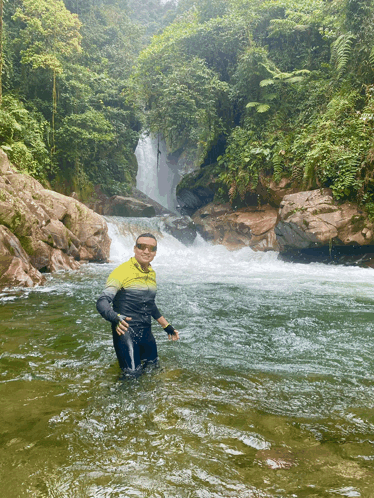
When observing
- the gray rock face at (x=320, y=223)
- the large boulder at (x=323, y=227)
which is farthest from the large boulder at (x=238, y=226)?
the gray rock face at (x=320, y=223)

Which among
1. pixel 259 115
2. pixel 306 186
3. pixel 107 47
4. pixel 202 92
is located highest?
pixel 107 47

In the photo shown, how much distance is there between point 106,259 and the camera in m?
14.0

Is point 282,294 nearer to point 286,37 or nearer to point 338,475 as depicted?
point 338,475

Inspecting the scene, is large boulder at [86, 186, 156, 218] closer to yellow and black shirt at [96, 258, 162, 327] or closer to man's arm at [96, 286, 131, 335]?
yellow and black shirt at [96, 258, 162, 327]

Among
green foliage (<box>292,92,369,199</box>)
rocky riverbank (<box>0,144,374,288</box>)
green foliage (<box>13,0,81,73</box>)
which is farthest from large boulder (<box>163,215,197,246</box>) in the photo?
green foliage (<box>13,0,81,73</box>)

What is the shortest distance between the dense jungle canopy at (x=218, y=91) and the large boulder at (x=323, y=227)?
4.13 ft

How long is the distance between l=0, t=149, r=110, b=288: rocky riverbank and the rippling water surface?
2180mm

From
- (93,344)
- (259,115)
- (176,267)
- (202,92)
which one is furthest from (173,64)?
(93,344)

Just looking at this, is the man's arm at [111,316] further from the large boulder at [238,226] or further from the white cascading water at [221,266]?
the large boulder at [238,226]

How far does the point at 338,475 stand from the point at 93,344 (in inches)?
128

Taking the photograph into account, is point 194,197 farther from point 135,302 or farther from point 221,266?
point 135,302

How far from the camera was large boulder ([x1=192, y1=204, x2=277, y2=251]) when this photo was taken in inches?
651

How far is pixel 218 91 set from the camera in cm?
1939

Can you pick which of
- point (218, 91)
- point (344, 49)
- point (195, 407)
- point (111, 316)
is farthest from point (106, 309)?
point (218, 91)
